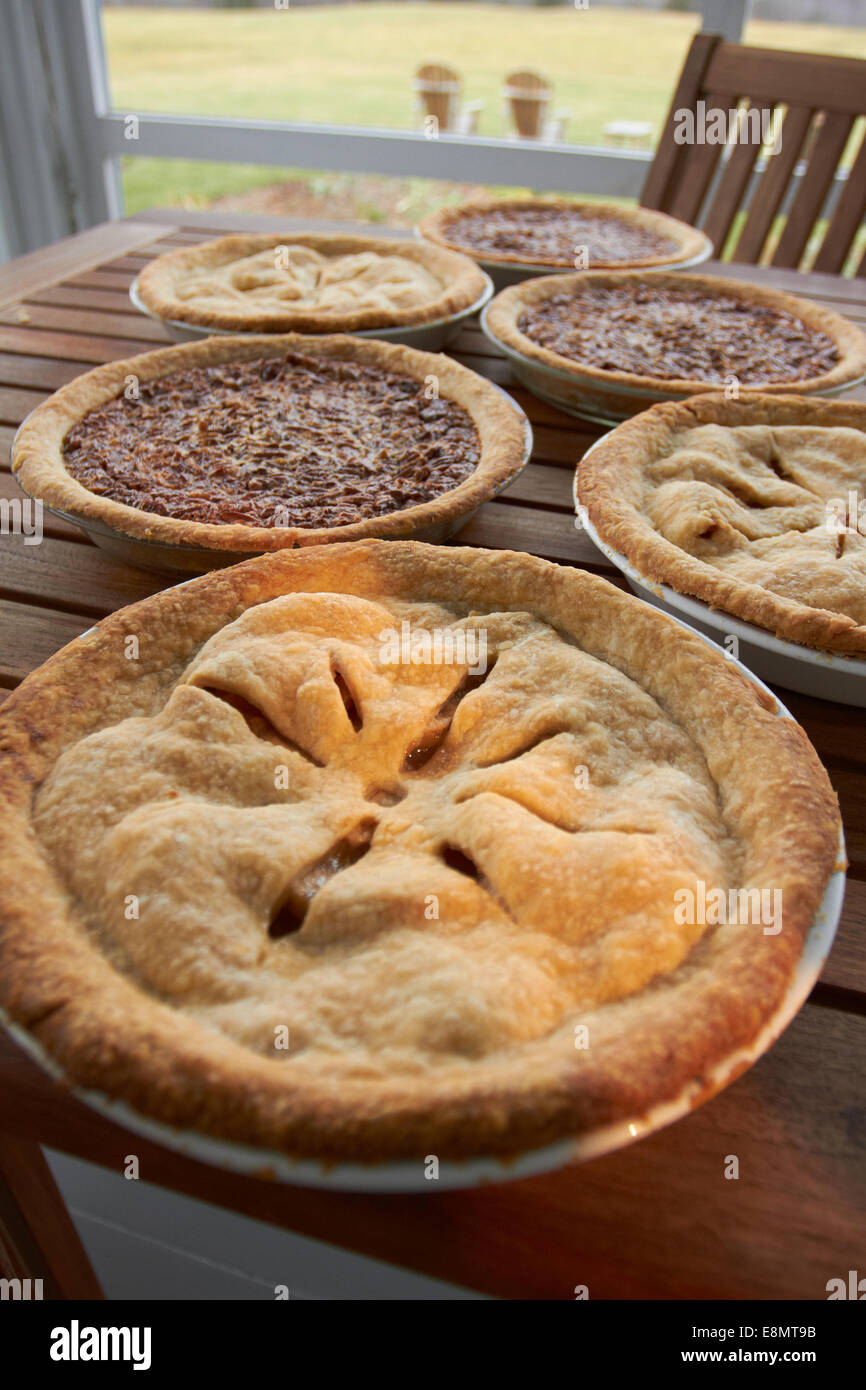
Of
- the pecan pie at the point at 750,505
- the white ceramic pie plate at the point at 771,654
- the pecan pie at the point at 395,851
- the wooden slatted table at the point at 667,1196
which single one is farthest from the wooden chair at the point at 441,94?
the wooden slatted table at the point at 667,1196

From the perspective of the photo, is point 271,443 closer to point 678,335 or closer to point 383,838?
point 383,838

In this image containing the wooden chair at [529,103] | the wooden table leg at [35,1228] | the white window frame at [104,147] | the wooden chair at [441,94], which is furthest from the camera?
the wooden chair at [441,94]

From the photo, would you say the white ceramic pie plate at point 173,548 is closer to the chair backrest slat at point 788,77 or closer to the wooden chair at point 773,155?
the wooden chair at point 773,155

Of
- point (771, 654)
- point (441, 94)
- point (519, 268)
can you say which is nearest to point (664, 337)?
point (519, 268)

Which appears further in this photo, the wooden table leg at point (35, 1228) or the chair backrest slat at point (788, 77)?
the chair backrest slat at point (788, 77)

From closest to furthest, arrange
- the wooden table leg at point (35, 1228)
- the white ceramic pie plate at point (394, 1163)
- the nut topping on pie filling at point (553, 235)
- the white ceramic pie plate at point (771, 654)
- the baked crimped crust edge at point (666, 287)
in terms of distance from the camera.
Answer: the white ceramic pie plate at point (394, 1163), the wooden table leg at point (35, 1228), the white ceramic pie plate at point (771, 654), the baked crimped crust edge at point (666, 287), the nut topping on pie filling at point (553, 235)

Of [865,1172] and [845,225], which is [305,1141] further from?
[845,225]

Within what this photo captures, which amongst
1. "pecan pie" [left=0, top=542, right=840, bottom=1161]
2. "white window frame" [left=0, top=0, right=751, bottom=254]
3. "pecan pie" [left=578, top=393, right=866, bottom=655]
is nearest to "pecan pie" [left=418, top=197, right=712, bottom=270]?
"pecan pie" [left=578, top=393, right=866, bottom=655]

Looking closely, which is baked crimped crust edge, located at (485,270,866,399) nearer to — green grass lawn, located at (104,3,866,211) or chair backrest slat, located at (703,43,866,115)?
chair backrest slat, located at (703,43,866,115)
